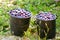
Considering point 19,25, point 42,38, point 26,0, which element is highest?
point 26,0

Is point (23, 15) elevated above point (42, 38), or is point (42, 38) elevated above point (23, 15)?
point (23, 15)

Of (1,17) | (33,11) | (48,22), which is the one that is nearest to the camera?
(48,22)

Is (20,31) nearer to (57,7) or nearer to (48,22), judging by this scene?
(48,22)

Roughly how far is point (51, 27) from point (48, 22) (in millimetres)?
104

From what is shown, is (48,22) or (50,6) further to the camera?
(50,6)

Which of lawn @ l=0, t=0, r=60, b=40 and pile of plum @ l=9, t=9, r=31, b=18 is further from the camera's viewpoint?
lawn @ l=0, t=0, r=60, b=40

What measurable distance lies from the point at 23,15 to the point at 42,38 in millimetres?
500

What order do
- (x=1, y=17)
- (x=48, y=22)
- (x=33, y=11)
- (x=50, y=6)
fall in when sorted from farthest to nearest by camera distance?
1. (x=50, y=6)
2. (x=33, y=11)
3. (x=1, y=17)
4. (x=48, y=22)

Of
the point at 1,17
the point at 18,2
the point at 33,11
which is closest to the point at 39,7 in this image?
the point at 33,11

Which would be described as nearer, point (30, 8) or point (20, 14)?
point (20, 14)

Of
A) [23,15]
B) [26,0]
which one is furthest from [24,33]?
[26,0]

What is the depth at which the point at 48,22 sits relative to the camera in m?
3.30

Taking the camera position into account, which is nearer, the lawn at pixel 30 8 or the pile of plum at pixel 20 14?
the pile of plum at pixel 20 14

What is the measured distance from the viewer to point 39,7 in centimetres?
441
